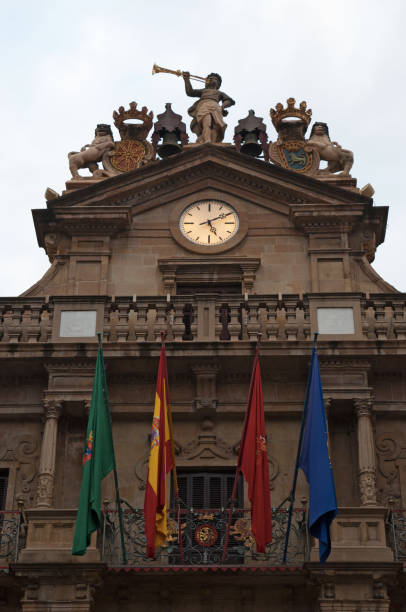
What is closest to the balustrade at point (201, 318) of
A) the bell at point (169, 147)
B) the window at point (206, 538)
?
the window at point (206, 538)

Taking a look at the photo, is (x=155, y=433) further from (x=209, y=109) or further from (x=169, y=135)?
(x=209, y=109)

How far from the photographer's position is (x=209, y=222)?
80.9 feet

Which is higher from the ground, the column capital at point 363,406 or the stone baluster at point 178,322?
the stone baluster at point 178,322

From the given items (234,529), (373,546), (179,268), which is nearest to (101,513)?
(234,529)

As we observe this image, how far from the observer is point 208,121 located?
26250 mm

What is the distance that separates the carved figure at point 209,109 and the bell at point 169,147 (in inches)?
19.1

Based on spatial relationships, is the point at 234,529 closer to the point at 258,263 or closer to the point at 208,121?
the point at 258,263

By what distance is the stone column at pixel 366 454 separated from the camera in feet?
65.2

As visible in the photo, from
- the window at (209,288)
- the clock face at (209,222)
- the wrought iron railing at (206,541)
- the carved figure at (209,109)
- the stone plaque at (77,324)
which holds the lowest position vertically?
the wrought iron railing at (206,541)

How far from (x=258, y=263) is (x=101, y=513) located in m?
6.67

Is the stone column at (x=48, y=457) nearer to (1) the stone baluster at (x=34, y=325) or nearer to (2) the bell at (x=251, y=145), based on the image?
(1) the stone baluster at (x=34, y=325)

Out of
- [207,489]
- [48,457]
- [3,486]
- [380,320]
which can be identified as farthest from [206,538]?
[380,320]

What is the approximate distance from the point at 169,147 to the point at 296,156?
2.80 metres

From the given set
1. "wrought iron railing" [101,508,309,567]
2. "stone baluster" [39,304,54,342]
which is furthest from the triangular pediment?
"wrought iron railing" [101,508,309,567]
